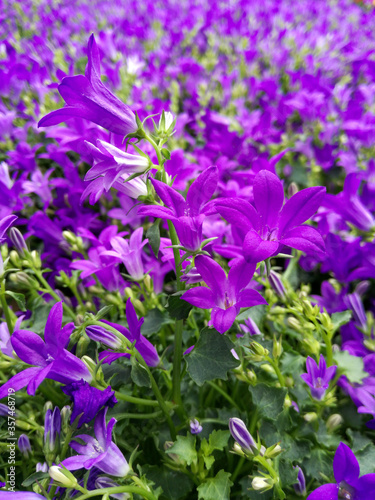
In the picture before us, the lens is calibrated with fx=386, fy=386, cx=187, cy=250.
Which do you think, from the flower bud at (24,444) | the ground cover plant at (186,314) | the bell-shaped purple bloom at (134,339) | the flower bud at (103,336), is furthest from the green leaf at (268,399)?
the flower bud at (24,444)

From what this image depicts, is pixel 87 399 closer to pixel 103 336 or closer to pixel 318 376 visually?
pixel 103 336

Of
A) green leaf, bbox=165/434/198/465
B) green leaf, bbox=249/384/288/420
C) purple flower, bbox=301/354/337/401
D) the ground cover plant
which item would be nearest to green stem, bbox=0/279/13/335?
the ground cover plant

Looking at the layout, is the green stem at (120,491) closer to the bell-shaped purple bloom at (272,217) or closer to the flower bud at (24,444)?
the flower bud at (24,444)

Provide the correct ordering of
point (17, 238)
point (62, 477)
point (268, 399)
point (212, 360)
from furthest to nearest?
point (17, 238) → point (268, 399) → point (212, 360) → point (62, 477)

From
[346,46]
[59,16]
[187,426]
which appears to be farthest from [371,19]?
[187,426]

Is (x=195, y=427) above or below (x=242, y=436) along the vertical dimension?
below

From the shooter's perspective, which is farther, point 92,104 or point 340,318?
point 340,318

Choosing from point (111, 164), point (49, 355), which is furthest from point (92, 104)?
point (49, 355)

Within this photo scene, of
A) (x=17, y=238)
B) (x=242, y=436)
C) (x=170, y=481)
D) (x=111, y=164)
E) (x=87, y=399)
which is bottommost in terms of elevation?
(x=170, y=481)
